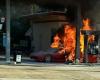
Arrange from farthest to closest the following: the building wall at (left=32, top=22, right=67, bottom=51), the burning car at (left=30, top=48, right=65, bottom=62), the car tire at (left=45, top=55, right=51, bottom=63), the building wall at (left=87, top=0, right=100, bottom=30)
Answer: the building wall at (left=32, top=22, right=67, bottom=51)
the building wall at (left=87, top=0, right=100, bottom=30)
the car tire at (left=45, top=55, right=51, bottom=63)
the burning car at (left=30, top=48, right=65, bottom=62)

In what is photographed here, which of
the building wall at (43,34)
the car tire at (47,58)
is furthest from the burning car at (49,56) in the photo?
the building wall at (43,34)

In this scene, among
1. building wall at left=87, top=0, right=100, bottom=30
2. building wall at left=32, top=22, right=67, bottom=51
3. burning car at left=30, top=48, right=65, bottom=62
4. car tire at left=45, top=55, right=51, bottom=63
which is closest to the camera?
burning car at left=30, top=48, right=65, bottom=62

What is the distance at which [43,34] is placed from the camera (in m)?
45.0

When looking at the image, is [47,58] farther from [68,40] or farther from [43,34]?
[43,34]

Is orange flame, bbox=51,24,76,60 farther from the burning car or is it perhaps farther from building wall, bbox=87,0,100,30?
building wall, bbox=87,0,100,30

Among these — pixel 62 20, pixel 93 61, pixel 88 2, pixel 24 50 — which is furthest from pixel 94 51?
pixel 24 50

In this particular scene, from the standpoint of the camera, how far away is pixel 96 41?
39.6 meters

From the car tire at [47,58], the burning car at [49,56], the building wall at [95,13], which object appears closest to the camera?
the burning car at [49,56]

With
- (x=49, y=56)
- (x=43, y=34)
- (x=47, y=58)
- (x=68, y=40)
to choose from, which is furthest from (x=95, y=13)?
(x=43, y=34)

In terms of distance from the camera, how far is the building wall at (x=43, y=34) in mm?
42856

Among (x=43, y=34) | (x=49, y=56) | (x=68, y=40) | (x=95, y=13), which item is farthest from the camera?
(x=43, y=34)

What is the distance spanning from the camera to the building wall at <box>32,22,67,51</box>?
42856 mm

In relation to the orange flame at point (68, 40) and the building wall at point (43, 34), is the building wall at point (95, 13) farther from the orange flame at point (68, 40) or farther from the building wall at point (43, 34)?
the building wall at point (43, 34)

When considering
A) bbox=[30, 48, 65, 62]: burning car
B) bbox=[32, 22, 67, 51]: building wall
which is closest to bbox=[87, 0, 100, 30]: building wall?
bbox=[30, 48, 65, 62]: burning car
